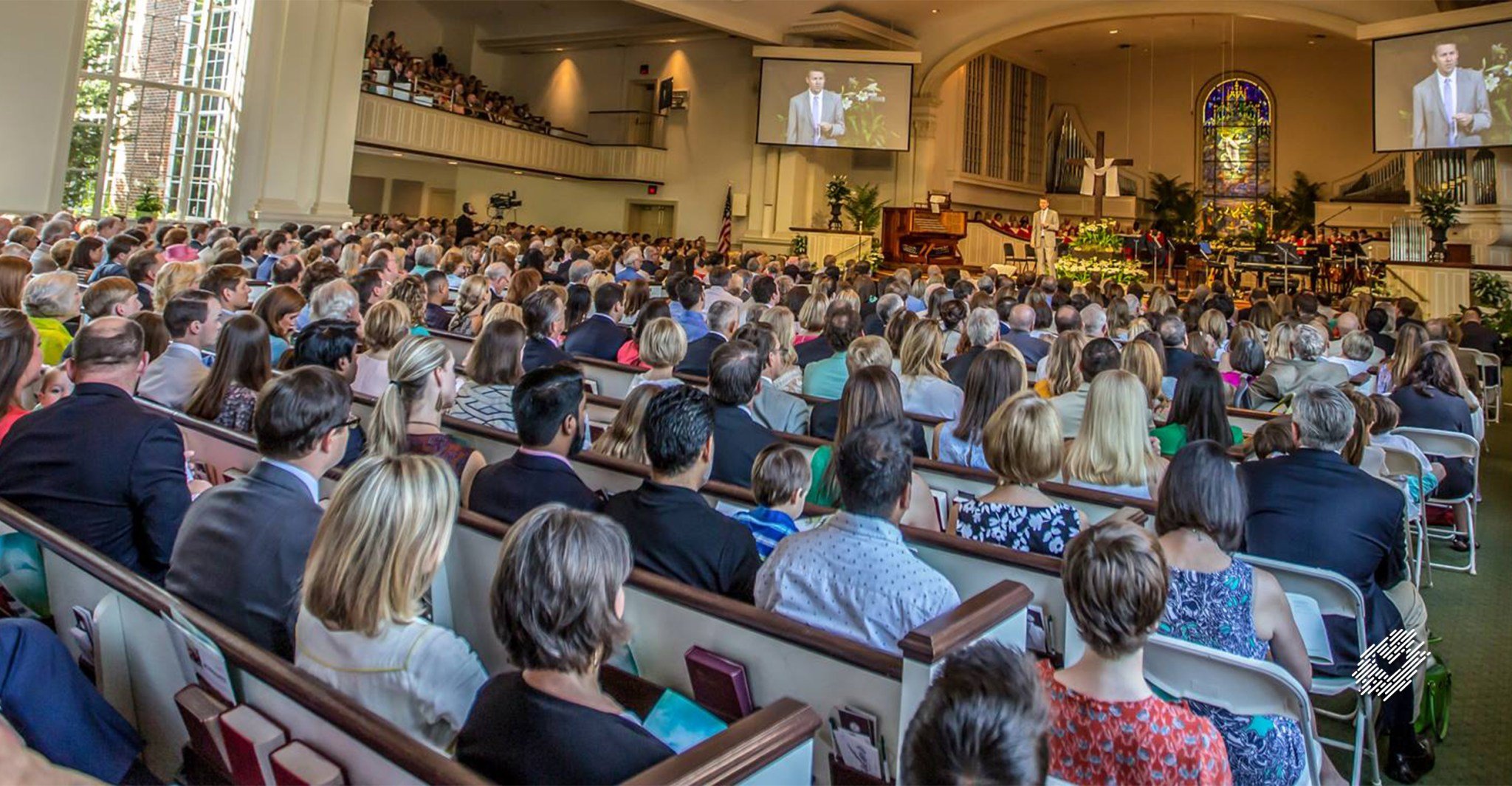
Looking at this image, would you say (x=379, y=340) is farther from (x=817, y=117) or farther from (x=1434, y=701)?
(x=817, y=117)

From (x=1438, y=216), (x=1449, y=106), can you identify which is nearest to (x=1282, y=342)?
(x=1438, y=216)

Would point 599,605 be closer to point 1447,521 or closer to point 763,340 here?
point 763,340

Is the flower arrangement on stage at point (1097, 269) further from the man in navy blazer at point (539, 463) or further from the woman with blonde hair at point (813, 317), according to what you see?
the man in navy blazer at point (539, 463)

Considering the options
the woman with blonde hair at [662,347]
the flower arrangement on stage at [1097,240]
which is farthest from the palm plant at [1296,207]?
the woman with blonde hair at [662,347]

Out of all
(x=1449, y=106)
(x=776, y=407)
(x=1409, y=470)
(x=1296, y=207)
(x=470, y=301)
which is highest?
(x=1296, y=207)

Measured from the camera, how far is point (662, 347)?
4.00 meters

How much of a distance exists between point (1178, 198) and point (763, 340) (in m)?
19.3

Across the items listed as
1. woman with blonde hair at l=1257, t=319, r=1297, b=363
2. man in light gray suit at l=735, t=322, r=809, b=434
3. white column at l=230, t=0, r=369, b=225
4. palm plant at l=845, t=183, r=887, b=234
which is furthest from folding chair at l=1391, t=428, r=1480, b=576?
palm plant at l=845, t=183, r=887, b=234

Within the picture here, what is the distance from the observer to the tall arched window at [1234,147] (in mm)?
20688

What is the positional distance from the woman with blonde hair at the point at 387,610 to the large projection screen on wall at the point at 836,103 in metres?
15.9

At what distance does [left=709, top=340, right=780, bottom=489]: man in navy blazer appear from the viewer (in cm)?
326

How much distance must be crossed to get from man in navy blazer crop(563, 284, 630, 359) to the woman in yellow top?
242 cm

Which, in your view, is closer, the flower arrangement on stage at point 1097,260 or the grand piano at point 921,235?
the flower arrangement on stage at point 1097,260

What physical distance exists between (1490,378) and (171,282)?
9281 millimetres
